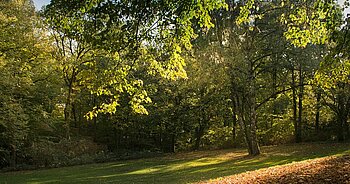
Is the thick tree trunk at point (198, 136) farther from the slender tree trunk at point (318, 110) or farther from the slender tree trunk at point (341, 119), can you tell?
the slender tree trunk at point (341, 119)

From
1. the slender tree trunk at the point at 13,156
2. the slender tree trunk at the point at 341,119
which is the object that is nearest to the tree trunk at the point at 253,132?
the slender tree trunk at the point at 341,119

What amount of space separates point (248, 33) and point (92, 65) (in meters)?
14.6

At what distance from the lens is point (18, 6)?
23797 mm

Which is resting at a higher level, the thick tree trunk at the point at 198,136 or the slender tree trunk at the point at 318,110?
the slender tree trunk at the point at 318,110

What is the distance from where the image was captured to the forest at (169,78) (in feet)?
21.8

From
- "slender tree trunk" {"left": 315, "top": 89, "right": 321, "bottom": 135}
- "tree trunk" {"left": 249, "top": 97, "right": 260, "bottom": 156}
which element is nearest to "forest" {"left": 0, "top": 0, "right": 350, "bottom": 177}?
"tree trunk" {"left": 249, "top": 97, "right": 260, "bottom": 156}

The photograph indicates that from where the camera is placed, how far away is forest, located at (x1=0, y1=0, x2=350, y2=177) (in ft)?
21.8

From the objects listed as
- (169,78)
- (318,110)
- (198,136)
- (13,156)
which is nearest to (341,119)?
(318,110)

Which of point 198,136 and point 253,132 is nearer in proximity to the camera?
point 253,132

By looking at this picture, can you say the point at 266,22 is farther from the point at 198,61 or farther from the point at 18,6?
the point at 18,6

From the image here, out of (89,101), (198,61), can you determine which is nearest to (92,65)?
(198,61)

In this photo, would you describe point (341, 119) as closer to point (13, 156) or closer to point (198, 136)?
point (198, 136)

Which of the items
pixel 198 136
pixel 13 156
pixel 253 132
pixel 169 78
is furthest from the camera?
pixel 198 136

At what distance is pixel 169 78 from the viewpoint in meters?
8.35
